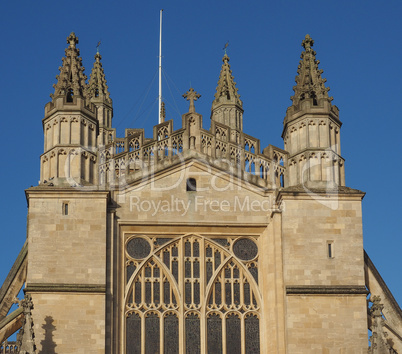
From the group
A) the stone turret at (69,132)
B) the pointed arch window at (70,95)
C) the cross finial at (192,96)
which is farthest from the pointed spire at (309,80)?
the pointed arch window at (70,95)

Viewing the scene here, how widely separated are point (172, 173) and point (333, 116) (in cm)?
456

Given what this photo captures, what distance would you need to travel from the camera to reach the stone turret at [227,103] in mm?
39688

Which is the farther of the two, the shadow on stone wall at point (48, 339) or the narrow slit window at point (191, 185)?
the narrow slit window at point (191, 185)

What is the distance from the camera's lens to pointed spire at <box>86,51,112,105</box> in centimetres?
4519

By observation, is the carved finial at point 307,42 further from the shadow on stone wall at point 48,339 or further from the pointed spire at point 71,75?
the shadow on stone wall at point 48,339

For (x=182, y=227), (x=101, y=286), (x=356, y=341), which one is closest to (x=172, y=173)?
(x=182, y=227)

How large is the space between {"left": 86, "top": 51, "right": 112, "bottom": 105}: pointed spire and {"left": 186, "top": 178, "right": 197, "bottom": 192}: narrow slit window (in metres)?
15.0

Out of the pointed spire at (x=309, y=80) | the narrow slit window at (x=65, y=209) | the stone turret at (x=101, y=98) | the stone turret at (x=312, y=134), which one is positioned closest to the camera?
the narrow slit window at (x=65, y=209)

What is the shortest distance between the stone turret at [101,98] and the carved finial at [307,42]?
13.0 metres

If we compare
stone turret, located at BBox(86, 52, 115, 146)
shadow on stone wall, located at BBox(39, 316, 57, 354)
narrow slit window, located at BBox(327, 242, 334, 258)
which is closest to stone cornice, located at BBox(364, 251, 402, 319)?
narrow slit window, located at BBox(327, 242, 334, 258)

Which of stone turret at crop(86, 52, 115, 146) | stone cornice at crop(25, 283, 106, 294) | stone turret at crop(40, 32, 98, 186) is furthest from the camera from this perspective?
stone turret at crop(86, 52, 115, 146)

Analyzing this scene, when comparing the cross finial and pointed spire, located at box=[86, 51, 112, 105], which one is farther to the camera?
pointed spire, located at box=[86, 51, 112, 105]

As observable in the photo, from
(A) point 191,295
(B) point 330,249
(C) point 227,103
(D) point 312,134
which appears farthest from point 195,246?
(C) point 227,103

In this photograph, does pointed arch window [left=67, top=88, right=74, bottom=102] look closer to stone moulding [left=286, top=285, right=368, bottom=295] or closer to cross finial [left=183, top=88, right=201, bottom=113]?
cross finial [left=183, top=88, right=201, bottom=113]
